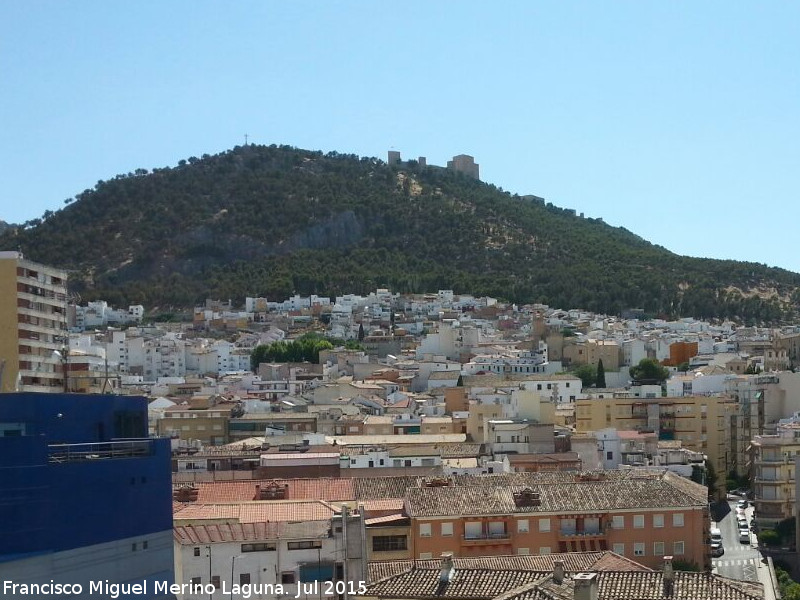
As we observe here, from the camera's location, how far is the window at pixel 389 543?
33.7m

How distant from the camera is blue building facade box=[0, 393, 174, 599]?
63.8 feet

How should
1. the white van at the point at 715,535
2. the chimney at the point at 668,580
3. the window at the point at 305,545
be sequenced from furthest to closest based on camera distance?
1. the white van at the point at 715,535
2. the window at the point at 305,545
3. the chimney at the point at 668,580

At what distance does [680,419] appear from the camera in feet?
188

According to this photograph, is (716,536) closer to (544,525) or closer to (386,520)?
(544,525)

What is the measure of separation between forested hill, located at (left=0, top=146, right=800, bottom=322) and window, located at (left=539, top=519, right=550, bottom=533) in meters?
85.2

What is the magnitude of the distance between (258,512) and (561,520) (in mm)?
8835

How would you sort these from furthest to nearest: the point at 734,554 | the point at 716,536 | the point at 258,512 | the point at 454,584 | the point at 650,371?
the point at 650,371, the point at 716,536, the point at 734,554, the point at 258,512, the point at 454,584

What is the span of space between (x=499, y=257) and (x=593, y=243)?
12250mm

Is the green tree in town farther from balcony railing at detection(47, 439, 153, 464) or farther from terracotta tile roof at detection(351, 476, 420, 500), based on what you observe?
balcony railing at detection(47, 439, 153, 464)

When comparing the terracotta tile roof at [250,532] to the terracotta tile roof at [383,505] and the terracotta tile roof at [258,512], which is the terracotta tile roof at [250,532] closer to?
the terracotta tile roof at [258,512]

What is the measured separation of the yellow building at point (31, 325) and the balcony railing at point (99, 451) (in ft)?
7.80

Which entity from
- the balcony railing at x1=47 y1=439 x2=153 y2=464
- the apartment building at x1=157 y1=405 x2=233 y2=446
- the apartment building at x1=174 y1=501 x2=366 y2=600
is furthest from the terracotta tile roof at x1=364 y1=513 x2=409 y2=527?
the apartment building at x1=157 y1=405 x2=233 y2=446

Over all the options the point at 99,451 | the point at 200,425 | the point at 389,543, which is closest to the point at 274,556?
the point at 99,451

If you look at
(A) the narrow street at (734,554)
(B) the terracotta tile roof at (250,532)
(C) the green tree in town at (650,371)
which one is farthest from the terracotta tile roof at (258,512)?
(C) the green tree in town at (650,371)
